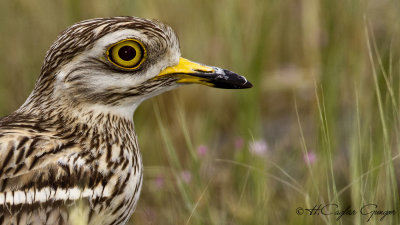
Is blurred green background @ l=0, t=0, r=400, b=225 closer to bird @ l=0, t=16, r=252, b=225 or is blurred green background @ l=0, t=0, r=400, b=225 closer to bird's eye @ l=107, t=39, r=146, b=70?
bird @ l=0, t=16, r=252, b=225

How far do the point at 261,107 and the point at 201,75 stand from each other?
2132mm

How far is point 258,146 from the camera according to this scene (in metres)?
4.08

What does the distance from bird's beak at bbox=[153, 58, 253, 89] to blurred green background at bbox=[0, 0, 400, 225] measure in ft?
0.78

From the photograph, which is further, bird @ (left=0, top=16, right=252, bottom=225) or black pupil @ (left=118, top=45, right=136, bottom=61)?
black pupil @ (left=118, top=45, right=136, bottom=61)

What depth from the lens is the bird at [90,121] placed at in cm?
325

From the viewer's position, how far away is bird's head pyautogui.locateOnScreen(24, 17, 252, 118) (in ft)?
11.6

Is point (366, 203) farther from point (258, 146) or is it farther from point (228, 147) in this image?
point (228, 147)

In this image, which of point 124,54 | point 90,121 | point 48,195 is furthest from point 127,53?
point 48,195

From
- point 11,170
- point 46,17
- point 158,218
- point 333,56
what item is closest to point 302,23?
point 333,56

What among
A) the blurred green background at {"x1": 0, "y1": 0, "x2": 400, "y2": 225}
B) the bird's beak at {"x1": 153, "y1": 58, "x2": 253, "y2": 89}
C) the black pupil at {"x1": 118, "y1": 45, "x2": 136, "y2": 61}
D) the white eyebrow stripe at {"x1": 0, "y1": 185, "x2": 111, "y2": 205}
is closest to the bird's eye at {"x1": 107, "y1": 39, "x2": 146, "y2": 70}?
the black pupil at {"x1": 118, "y1": 45, "x2": 136, "y2": 61}

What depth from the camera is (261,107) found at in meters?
5.81

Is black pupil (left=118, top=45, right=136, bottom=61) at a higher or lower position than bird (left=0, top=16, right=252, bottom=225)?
higher

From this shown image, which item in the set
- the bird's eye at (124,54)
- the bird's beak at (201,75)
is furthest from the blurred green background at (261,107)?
the bird's eye at (124,54)

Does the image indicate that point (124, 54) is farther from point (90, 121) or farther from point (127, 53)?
point (90, 121)
